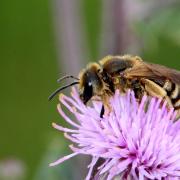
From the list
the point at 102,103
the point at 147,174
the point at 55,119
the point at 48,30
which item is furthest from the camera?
the point at 48,30

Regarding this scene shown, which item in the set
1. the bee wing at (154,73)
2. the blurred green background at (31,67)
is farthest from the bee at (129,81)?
the blurred green background at (31,67)

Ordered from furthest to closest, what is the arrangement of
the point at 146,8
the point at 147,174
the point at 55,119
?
the point at 55,119 < the point at 146,8 < the point at 147,174

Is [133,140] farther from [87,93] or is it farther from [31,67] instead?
[31,67]

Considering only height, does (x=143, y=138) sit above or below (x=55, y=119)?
above

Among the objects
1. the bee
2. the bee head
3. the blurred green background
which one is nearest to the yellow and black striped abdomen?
the bee

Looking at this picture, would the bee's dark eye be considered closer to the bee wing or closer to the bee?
the bee

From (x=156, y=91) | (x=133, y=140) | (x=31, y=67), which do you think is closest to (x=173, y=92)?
(x=156, y=91)

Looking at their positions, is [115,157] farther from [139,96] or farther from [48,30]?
[48,30]

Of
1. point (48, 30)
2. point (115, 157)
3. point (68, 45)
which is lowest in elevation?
point (48, 30)

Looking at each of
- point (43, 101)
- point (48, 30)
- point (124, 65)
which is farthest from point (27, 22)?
point (124, 65)
